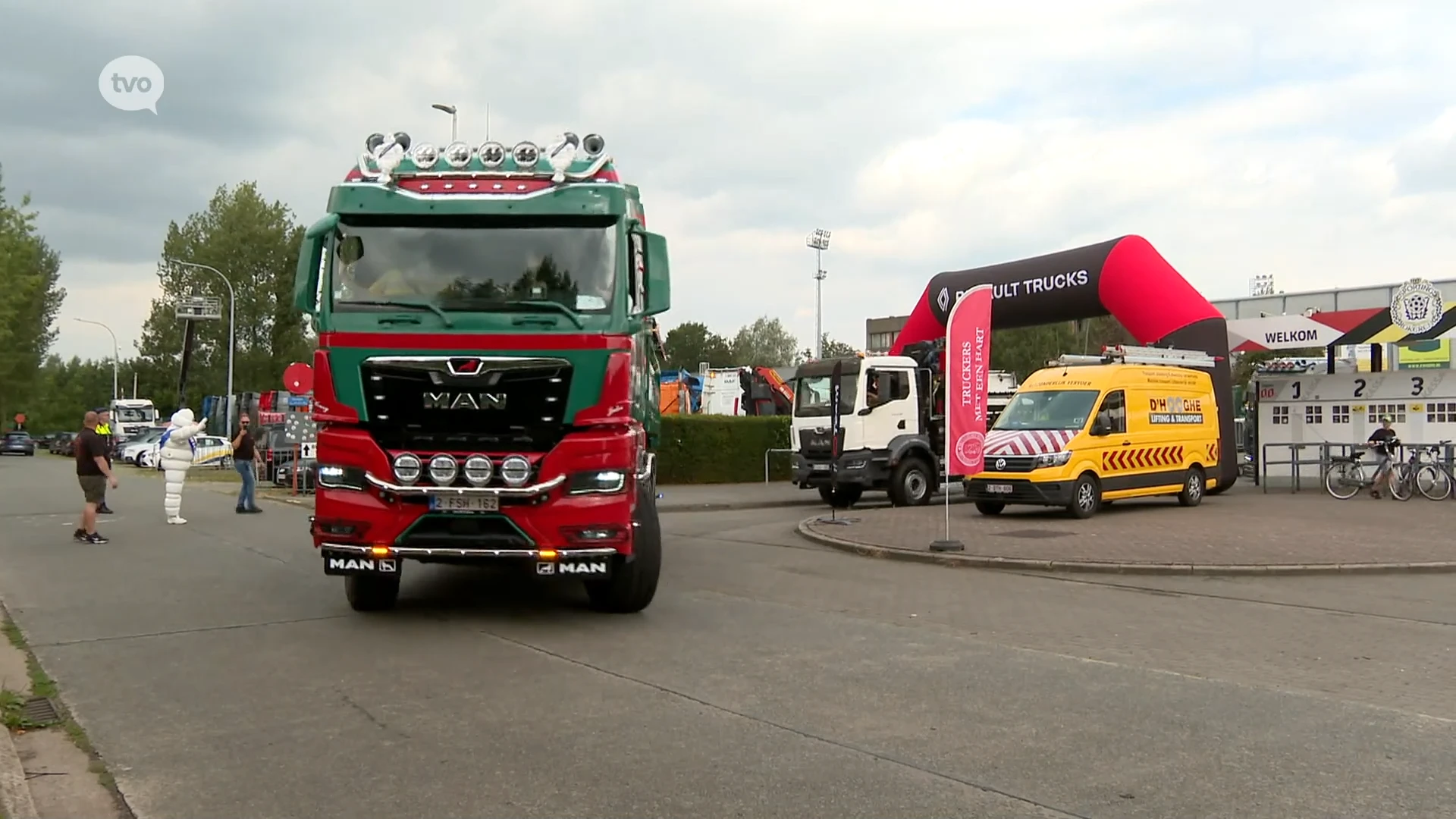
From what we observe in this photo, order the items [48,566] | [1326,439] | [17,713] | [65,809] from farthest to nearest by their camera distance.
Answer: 1. [1326,439]
2. [48,566]
3. [17,713]
4. [65,809]

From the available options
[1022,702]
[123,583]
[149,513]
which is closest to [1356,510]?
[1022,702]

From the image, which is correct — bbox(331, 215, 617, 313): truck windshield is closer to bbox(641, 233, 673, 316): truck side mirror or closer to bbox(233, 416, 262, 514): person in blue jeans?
bbox(641, 233, 673, 316): truck side mirror

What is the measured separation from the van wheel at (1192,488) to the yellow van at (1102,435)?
0.01 metres

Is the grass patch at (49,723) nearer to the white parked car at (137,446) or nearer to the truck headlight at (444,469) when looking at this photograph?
the truck headlight at (444,469)

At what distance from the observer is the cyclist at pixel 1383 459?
803 inches

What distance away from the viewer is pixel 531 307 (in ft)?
24.9

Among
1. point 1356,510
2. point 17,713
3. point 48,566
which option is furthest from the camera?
point 1356,510

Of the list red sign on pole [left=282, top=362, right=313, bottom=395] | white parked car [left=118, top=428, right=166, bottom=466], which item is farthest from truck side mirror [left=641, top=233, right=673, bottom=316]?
white parked car [left=118, top=428, right=166, bottom=466]

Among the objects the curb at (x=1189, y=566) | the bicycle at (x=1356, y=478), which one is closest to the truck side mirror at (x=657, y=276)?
the curb at (x=1189, y=566)

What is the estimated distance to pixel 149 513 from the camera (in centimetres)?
1873

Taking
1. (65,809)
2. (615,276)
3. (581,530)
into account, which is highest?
(615,276)

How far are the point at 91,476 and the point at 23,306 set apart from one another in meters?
54.4

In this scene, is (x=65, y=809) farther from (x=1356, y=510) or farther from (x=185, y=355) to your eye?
(x=185, y=355)

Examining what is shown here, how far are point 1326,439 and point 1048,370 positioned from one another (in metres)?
9.63
